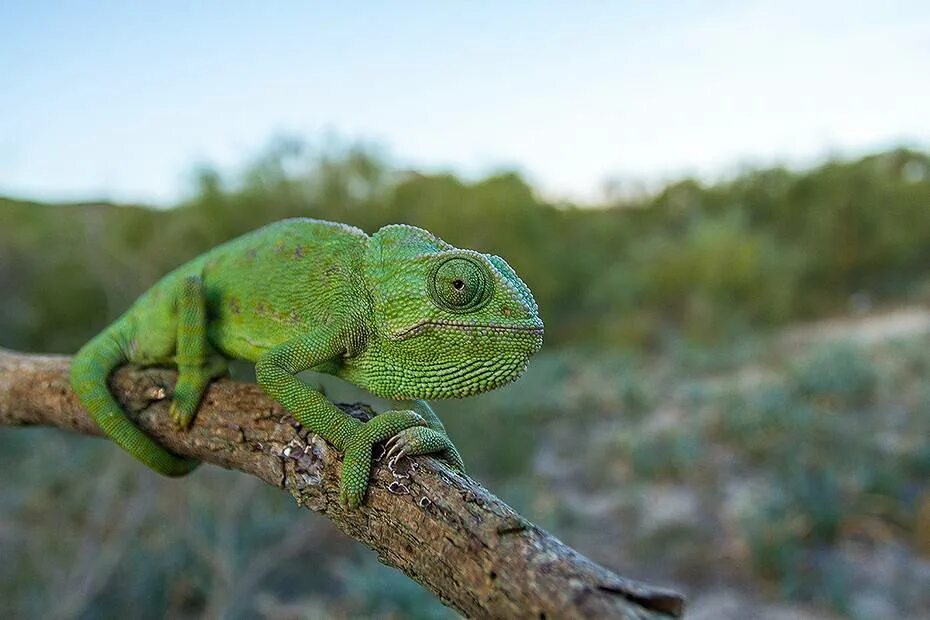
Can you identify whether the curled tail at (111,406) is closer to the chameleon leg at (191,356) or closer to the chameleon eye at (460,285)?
the chameleon leg at (191,356)

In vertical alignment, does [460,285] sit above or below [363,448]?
above

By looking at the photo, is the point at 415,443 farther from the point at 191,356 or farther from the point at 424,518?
the point at 191,356

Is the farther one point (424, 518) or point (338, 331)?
point (338, 331)

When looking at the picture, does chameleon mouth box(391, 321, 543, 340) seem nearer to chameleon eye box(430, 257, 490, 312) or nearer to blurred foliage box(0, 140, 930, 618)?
chameleon eye box(430, 257, 490, 312)

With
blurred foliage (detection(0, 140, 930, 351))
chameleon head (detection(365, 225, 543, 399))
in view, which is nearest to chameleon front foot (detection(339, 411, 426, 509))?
chameleon head (detection(365, 225, 543, 399))

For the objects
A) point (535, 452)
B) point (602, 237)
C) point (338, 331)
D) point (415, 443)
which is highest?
point (602, 237)

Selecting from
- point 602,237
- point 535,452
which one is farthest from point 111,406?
point 602,237

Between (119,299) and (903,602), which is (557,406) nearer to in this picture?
(903,602)

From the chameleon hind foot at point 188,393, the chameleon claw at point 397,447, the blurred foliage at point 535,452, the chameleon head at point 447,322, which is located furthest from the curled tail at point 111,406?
the blurred foliage at point 535,452

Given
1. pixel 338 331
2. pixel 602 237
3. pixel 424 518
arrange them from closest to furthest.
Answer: pixel 424 518, pixel 338 331, pixel 602 237
